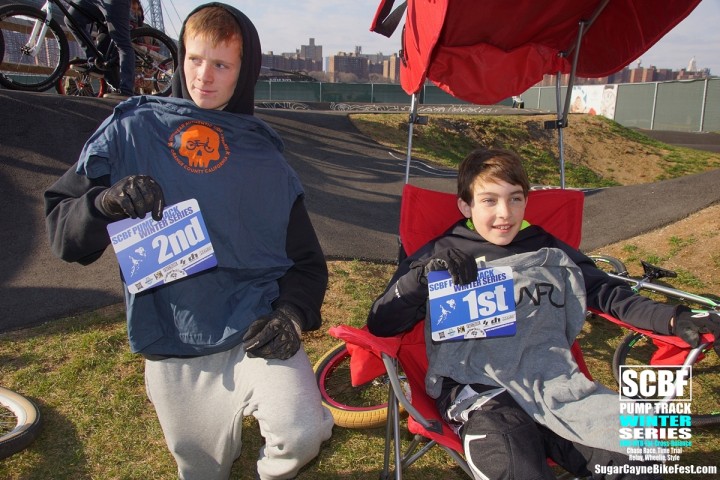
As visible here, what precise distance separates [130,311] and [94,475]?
1027 mm

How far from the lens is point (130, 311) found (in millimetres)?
1884

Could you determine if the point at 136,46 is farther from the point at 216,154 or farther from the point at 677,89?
the point at 677,89

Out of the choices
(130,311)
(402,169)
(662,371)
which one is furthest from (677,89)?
(130,311)

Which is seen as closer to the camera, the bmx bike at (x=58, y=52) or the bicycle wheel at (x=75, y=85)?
the bmx bike at (x=58, y=52)

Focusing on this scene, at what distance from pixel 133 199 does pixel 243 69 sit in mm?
715

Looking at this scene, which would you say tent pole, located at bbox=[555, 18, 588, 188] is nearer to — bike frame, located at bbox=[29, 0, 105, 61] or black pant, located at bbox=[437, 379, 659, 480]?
black pant, located at bbox=[437, 379, 659, 480]

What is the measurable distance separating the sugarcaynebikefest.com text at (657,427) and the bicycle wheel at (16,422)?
8.08 ft

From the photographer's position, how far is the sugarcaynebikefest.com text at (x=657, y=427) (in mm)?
1735

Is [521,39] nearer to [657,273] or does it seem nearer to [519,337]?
[657,273]

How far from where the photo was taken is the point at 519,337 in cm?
215

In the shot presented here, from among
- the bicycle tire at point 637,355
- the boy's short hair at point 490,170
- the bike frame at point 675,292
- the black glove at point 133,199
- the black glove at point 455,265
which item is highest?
the boy's short hair at point 490,170

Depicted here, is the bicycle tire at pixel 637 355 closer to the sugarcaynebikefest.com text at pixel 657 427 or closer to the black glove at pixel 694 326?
the sugarcaynebikefest.com text at pixel 657 427

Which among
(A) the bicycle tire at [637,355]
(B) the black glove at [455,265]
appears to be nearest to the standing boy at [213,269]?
(B) the black glove at [455,265]

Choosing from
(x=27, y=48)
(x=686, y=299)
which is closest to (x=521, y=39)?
(x=686, y=299)
